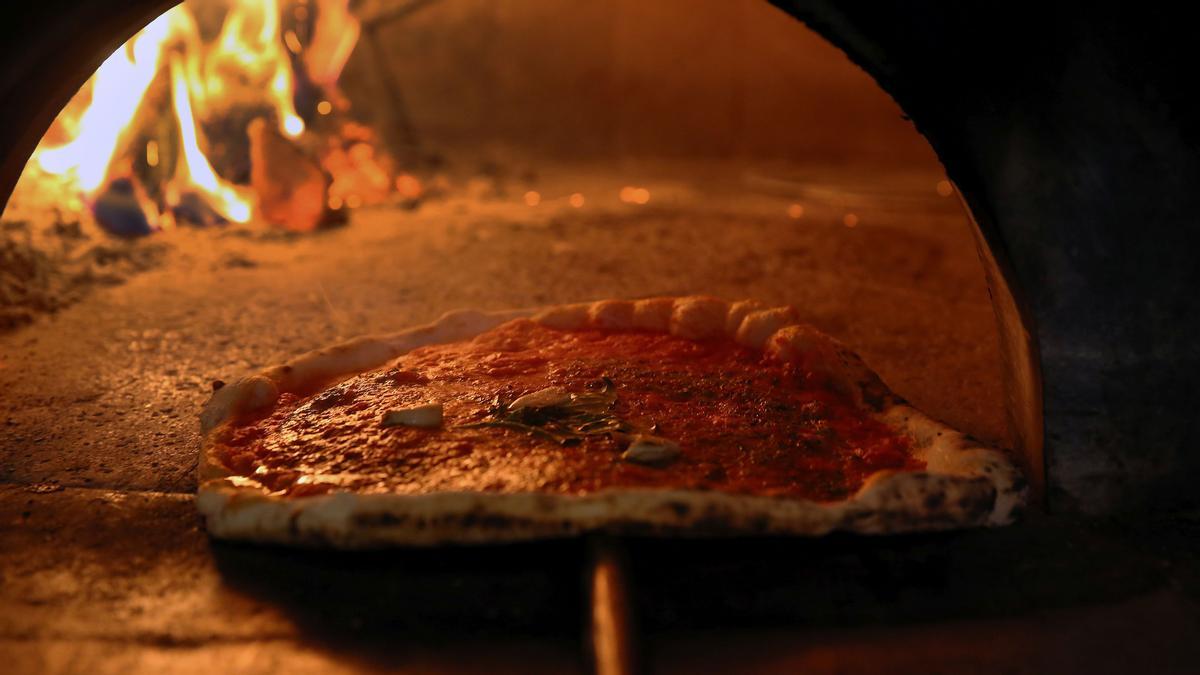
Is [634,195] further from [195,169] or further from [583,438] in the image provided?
[583,438]

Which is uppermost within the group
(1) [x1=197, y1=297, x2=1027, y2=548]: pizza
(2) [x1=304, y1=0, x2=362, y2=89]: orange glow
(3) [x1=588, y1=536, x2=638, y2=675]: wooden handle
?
(2) [x1=304, y1=0, x2=362, y2=89]: orange glow

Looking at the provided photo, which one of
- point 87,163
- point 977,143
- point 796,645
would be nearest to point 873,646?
point 796,645

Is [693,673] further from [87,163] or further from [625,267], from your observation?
[87,163]

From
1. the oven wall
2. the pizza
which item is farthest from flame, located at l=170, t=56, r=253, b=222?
the oven wall

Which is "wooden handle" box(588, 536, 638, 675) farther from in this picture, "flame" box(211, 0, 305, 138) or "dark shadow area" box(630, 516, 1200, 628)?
"flame" box(211, 0, 305, 138)

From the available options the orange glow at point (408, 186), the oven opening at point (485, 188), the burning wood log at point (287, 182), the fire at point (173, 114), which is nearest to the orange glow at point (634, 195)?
the oven opening at point (485, 188)

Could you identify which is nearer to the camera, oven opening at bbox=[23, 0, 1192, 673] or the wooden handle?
the wooden handle

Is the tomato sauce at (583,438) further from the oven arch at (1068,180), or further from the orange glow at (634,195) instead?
the orange glow at (634,195)

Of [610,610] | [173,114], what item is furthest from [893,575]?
[173,114]
